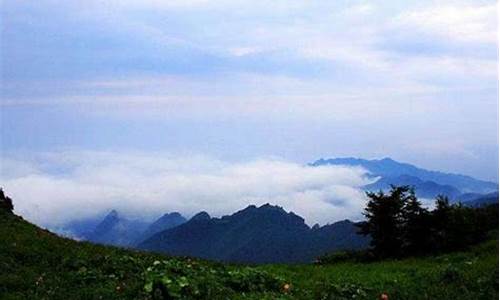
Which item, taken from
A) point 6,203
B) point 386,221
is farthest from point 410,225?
point 6,203

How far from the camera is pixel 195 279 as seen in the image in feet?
58.8

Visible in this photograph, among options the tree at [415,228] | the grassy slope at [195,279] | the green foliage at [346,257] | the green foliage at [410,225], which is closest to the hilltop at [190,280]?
the grassy slope at [195,279]

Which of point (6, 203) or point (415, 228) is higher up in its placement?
point (6, 203)

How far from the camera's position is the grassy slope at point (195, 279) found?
686 inches

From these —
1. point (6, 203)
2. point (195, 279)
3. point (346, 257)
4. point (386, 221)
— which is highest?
point (6, 203)

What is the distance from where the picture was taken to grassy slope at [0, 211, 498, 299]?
17422 millimetres

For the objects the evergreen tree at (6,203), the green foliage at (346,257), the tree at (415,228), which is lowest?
the green foliage at (346,257)

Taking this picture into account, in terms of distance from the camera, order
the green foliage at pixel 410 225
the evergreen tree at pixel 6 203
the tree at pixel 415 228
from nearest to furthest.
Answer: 1. the green foliage at pixel 410 225
2. the tree at pixel 415 228
3. the evergreen tree at pixel 6 203

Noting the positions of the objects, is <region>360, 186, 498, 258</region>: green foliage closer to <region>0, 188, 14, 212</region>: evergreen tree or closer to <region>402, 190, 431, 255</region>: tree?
<region>402, 190, 431, 255</region>: tree

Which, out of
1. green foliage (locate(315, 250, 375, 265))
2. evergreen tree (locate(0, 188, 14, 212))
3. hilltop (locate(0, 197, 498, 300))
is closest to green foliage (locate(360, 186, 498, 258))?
green foliage (locate(315, 250, 375, 265))

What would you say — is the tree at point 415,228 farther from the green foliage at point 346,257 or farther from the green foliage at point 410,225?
the green foliage at point 346,257

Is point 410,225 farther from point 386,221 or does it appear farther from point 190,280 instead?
point 190,280

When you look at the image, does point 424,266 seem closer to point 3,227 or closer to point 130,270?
point 130,270

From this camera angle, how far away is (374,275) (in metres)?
24.6
